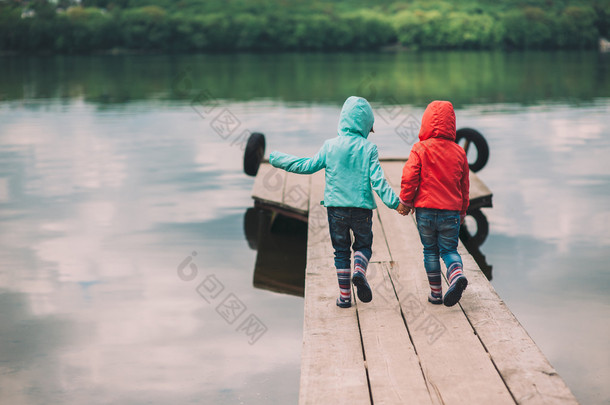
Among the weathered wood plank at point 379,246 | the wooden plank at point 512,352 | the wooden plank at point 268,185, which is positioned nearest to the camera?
the wooden plank at point 512,352

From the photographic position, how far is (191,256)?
9141 millimetres

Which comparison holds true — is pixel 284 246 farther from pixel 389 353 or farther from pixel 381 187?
pixel 389 353

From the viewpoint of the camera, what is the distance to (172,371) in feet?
19.1

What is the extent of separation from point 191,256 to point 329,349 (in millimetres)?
4608

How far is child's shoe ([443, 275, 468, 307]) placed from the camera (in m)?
5.39

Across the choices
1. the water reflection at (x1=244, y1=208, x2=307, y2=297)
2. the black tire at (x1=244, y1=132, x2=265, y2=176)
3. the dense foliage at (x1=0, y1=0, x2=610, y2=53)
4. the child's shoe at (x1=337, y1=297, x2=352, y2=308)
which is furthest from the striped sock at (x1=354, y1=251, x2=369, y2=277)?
the dense foliage at (x1=0, y1=0, x2=610, y2=53)

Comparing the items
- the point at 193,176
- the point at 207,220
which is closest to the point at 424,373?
the point at 207,220

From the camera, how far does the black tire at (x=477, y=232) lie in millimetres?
9703

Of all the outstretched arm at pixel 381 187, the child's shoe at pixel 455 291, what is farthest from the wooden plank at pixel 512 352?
the outstretched arm at pixel 381 187

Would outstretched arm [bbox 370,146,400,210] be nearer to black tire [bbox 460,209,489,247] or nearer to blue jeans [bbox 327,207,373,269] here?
blue jeans [bbox 327,207,373,269]

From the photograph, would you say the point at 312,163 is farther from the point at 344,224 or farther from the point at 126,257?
the point at 126,257

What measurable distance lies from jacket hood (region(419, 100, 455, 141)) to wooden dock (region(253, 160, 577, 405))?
1.32 metres

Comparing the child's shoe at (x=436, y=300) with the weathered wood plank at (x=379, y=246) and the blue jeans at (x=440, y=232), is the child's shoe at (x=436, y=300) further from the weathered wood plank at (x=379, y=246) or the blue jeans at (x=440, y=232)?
the weathered wood plank at (x=379, y=246)

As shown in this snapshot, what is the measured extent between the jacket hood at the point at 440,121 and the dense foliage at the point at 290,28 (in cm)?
12068
